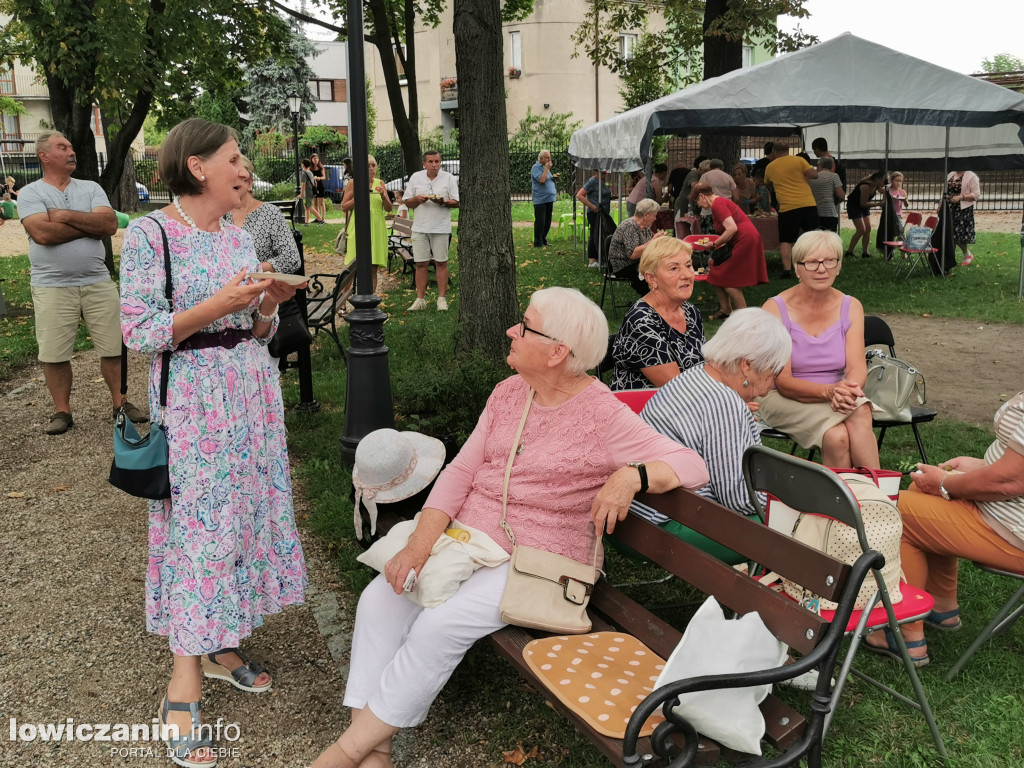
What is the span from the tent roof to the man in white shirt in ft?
8.25

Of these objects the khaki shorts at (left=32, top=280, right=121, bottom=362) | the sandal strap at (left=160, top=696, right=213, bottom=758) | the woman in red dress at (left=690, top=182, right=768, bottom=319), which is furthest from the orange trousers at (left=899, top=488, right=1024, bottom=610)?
the woman in red dress at (left=690, top=182, right=768, bottom=319)

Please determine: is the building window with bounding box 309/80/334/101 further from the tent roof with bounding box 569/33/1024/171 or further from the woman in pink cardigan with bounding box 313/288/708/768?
the woman in pink cardigan with bounding box 313/288/708/768

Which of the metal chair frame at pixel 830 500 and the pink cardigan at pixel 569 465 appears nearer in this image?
the metal chair frame at pixel 830 500

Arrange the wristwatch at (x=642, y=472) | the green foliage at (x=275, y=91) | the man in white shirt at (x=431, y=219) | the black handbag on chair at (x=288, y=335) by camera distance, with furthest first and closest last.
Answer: the green foliage at (x=275, y=91), the man in white shirt at (x=431, y=219), the black handbag on chair at (x=288, y=335), the wristwatch at (x=642, y=472)

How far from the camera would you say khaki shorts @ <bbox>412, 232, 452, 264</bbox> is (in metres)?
12.0

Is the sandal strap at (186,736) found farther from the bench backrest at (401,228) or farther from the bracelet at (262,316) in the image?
the bench backrest at (401,228)

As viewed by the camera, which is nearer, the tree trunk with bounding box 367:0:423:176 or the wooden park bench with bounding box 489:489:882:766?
the wooden park bench with bounding box 489:489:882:766

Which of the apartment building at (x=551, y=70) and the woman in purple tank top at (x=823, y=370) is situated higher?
the apartment building at (x=551, y=70)

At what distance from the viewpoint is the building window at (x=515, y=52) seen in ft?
148

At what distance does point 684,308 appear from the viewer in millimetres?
5059

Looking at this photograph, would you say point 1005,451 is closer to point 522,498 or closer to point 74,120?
point 522,498

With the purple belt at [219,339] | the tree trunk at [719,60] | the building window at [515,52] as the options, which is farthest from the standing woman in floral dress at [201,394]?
the building window at [515,52]

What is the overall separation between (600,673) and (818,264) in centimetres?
293

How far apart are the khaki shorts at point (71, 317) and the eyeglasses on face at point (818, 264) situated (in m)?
4.73
